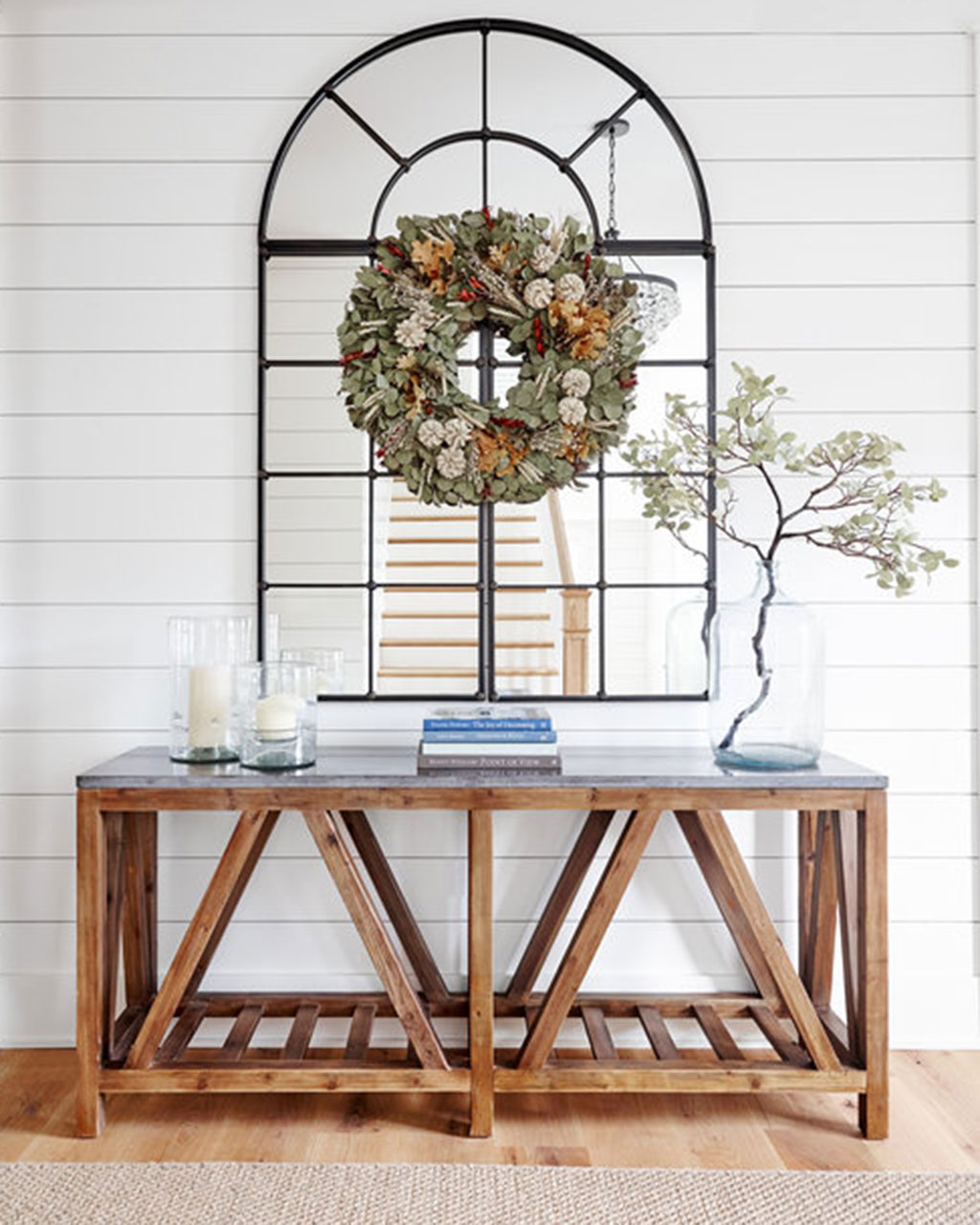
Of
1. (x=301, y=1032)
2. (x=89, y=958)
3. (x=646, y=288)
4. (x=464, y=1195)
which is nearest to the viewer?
(x=464, y=1195)

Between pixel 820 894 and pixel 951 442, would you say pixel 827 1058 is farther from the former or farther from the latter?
pixel 951 442

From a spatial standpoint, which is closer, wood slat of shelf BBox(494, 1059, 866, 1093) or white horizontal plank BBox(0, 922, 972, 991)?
wood slat of shelf BBox(494, 1059, 866, 1093)

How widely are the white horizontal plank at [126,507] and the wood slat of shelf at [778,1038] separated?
1632 mm

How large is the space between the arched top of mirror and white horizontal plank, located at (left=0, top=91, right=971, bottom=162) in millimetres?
57

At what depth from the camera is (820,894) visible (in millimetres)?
2354

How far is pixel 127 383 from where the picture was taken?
2.49 metres

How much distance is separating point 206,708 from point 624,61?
5.95 ft

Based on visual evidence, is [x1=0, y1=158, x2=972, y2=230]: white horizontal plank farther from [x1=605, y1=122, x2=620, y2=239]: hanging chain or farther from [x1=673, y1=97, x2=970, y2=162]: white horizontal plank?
[x1=605, y1=122, x2=620, y2=239]: hanging chain

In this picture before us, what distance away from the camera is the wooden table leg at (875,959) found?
206cm

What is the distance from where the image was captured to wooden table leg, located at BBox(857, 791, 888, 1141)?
206 cm

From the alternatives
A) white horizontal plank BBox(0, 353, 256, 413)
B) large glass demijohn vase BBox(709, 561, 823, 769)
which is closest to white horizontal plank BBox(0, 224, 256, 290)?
white horizontal plank BBox(0, 353, 256, 413)

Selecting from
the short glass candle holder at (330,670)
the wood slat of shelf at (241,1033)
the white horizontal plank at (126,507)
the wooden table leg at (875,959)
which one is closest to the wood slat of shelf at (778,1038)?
the wooden table leg at (875,959)

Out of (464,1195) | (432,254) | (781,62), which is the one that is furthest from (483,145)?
(464,1195)

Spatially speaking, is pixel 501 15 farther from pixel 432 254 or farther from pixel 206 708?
pixel 206 708
